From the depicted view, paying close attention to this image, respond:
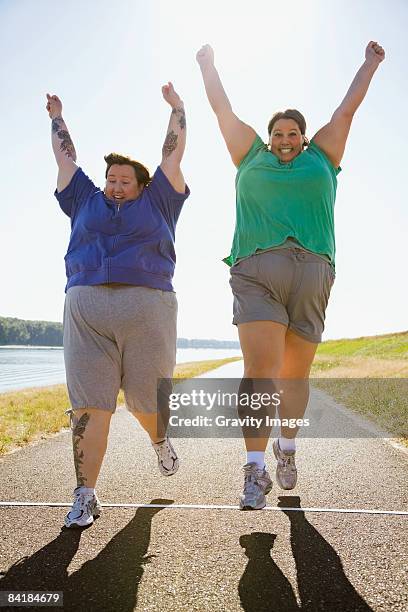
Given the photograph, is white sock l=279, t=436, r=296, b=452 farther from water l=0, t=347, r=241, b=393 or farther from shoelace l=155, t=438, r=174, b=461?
water l=0, t=347, r=241, b=393

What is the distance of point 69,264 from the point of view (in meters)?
3.44

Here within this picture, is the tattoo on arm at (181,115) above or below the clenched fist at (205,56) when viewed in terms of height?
below

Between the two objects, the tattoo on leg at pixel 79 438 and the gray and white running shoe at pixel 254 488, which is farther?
the tattoo on leg at pixel 79 438

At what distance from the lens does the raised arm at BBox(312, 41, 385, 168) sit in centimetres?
368

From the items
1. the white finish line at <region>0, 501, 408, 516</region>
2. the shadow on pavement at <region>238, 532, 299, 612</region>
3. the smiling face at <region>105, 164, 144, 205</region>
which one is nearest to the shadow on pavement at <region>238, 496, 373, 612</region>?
the shadow on pavement at <region>238, 532, 299, 612</region>

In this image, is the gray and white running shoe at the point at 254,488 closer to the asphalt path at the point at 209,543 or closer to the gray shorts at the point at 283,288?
the asphalt path at the point at 209,543

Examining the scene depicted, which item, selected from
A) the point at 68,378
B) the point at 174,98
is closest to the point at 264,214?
the point at 174,98

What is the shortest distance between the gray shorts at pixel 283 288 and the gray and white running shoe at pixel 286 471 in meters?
0.83

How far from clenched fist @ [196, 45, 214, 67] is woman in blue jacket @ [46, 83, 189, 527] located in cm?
86

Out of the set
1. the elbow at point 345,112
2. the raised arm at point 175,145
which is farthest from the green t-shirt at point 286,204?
the raised arm at point 175,145

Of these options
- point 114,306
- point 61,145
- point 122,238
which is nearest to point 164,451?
point 114,306

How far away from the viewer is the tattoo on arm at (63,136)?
3807 millimetres

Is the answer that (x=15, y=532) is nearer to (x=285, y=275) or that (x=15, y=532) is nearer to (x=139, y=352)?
(x=139, y=352)

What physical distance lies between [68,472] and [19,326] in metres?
159
